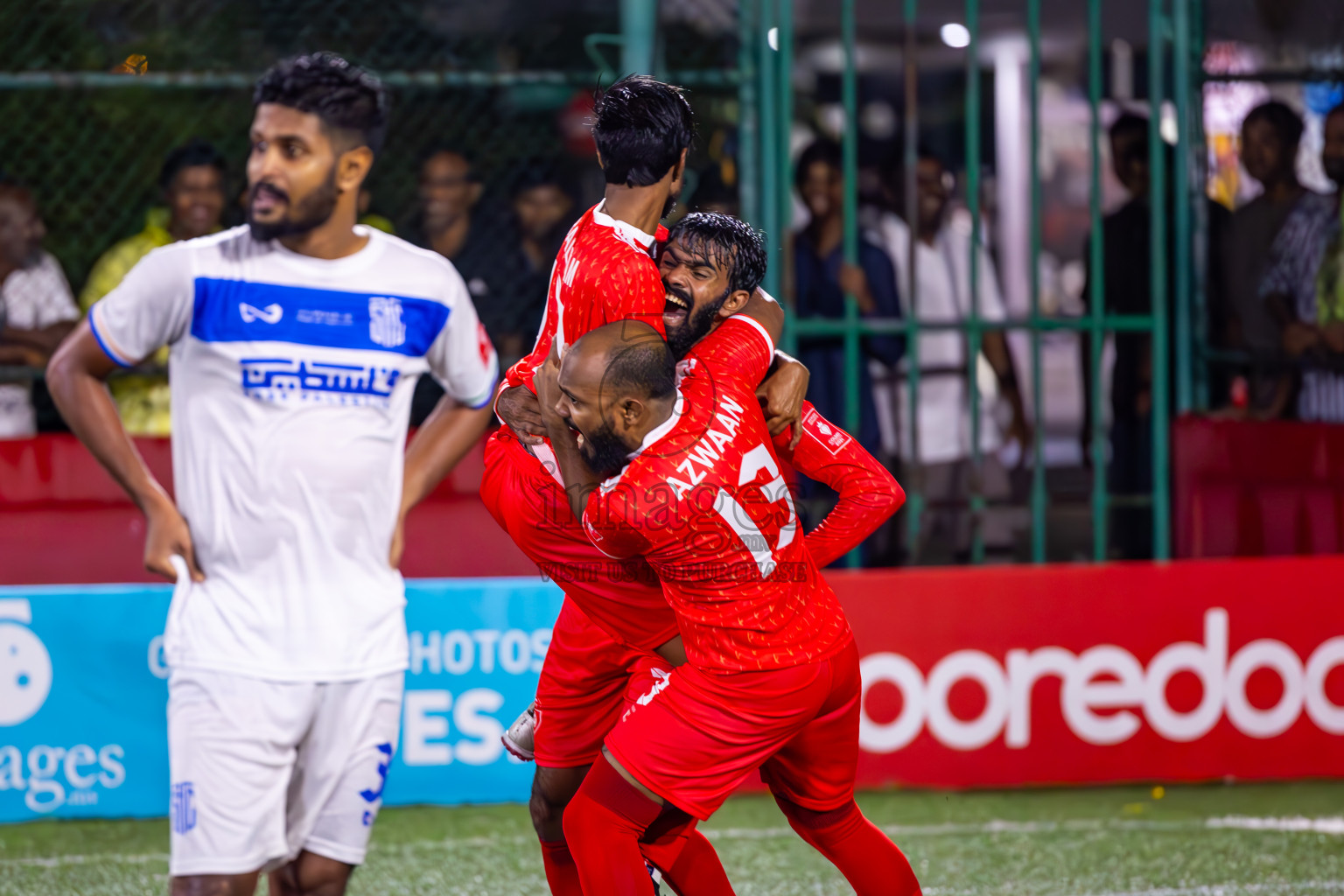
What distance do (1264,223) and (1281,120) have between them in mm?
411

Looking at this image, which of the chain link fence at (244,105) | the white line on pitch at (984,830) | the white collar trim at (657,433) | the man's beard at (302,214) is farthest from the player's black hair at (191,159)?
the white collar trim at (657,433)

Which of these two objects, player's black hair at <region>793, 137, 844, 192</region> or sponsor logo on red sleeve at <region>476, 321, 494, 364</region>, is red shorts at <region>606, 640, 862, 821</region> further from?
player's black hair at <region>793, 137, 844, 192</region>

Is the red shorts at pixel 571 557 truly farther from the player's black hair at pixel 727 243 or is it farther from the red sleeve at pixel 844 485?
the player's black hair at pixel 727 243

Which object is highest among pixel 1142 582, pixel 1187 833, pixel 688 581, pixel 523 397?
pixel 523 397

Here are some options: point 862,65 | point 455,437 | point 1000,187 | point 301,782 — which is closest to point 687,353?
point 455,437

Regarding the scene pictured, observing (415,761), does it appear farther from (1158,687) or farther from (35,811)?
(1158,687)

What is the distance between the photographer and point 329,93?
119 inches

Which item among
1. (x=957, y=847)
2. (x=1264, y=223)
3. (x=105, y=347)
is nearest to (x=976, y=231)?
(x=1264, y=223)

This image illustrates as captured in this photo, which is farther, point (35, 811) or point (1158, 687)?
point (1158, 687)

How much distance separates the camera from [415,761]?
200 inches

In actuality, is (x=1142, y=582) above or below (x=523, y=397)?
below

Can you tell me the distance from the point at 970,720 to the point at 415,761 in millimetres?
1776

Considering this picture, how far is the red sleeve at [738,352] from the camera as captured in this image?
2.93 m

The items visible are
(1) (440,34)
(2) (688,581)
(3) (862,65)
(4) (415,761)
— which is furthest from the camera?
(3) (862,65)
